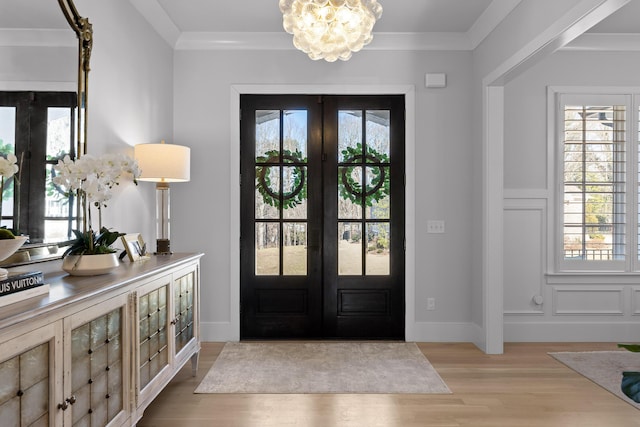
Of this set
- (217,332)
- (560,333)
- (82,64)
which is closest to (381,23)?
(82,64)

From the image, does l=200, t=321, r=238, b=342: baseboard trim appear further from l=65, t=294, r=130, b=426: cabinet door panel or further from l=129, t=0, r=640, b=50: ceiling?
l=129, t=0, r=640, b=50: ceiling

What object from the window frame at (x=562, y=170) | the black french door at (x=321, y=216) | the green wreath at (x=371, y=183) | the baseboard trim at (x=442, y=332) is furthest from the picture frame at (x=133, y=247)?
the window frame at (x=562, y=170)

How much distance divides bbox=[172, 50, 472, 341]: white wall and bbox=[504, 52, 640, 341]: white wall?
1.39ft

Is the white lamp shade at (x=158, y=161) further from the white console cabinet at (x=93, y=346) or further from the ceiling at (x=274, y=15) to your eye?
the ceiling at (x=274, y=15)

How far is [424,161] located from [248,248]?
73.5 inches

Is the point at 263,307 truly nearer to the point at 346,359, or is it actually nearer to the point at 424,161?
the point at 346,359

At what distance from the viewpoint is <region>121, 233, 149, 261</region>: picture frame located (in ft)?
8.09

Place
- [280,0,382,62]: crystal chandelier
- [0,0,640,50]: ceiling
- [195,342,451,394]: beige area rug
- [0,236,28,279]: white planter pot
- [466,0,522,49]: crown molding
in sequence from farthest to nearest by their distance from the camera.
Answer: [0,0,640,50]: ceiling < [466,0,522,49]: crown molding < [195,342,451,394]: beige area rug < [280,0,382,62]: crystal chandelier < [0,236,28,279]: white planter pot

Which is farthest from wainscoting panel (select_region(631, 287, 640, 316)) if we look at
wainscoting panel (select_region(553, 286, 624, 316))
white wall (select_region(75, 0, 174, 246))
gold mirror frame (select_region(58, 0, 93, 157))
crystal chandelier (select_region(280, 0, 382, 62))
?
gold mirror frame (select_region(58, 0, 93, 157))

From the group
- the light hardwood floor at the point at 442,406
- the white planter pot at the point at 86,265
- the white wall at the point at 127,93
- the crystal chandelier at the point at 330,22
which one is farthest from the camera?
the white wall at the point at 127,93

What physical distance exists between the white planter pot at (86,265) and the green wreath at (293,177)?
2.08 m

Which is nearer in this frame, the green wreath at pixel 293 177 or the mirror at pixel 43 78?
the mirror at pixel 43 78

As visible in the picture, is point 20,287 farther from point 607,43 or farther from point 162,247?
point 607,43

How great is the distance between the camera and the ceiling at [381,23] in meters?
3.36
